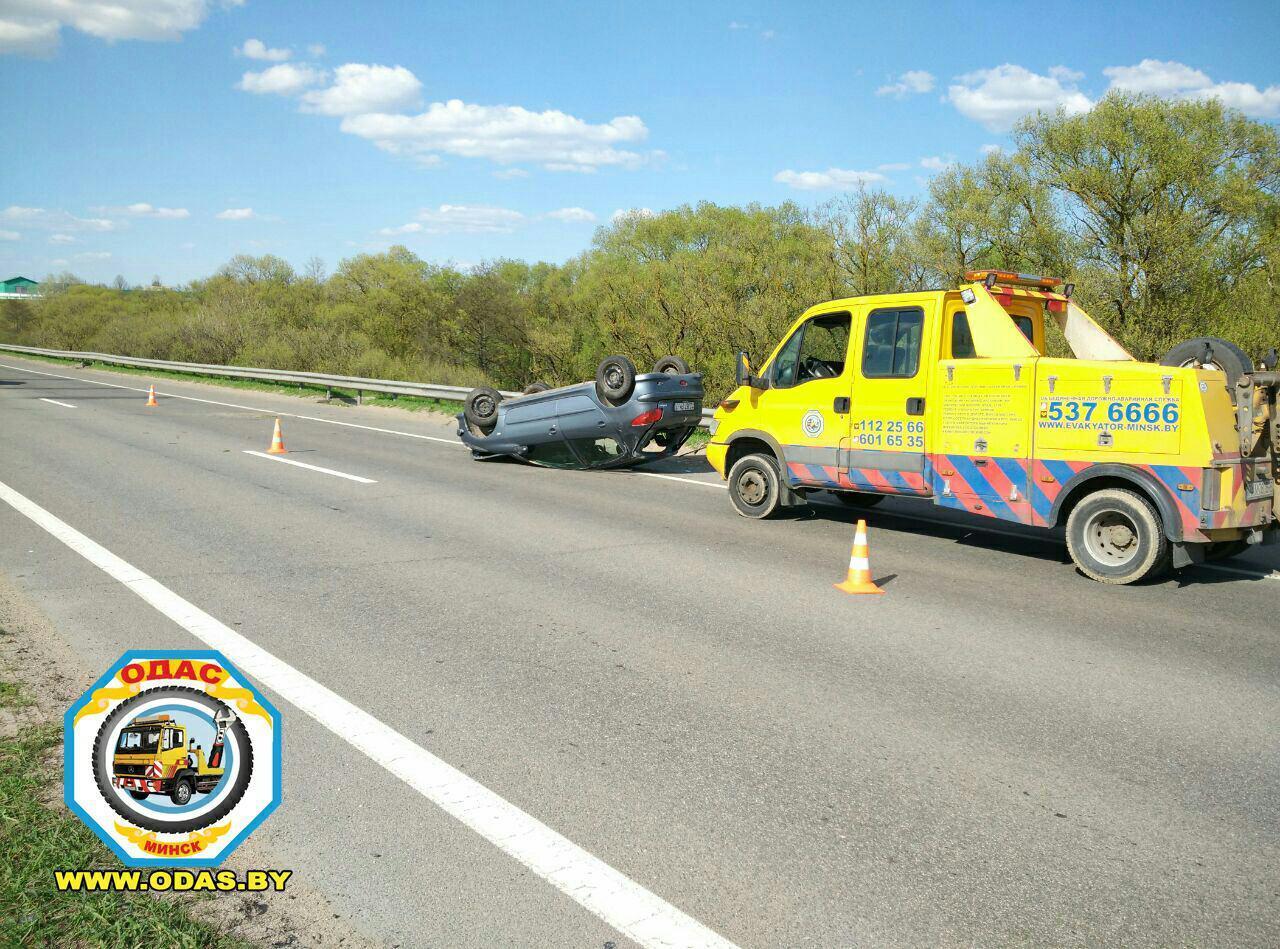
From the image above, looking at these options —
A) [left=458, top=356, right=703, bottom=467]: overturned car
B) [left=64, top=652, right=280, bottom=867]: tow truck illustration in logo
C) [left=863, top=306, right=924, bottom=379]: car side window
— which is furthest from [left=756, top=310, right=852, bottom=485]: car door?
[left=64, top=652, right=280, bottom=867]: tow truck illustration in logo

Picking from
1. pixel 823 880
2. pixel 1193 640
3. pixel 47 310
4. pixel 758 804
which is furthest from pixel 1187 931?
pixel 47 310

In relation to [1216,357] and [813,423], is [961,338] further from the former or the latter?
[1216,357]

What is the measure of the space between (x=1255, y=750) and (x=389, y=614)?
5264 mm

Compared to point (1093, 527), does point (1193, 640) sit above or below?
below

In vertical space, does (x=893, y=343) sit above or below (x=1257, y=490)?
above

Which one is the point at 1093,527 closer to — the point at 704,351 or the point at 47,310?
the point at 704,351

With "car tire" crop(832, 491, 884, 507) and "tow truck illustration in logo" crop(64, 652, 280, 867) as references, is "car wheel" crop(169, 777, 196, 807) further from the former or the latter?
"car tire" crop(832, 491, 884, 507)

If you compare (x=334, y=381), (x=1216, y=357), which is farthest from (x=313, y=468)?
(x=334, y=381)

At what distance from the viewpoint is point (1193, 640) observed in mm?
6344

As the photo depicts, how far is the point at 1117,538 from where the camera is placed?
780 centimetres

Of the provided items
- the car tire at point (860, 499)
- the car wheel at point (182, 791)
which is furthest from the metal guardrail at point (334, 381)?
the car wheel at point (182, 791)

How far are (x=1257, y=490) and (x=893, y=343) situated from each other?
332 cm

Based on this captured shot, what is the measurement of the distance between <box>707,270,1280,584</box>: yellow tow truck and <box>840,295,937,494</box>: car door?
0.01 metres

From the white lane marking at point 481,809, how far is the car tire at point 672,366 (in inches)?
336
